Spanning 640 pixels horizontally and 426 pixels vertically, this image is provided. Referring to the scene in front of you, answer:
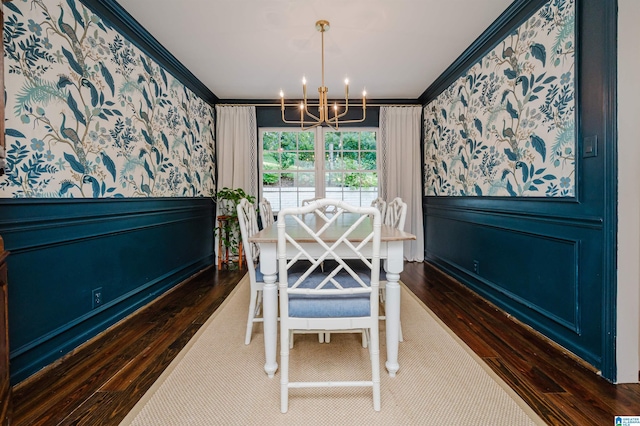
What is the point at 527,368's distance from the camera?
5.64ft

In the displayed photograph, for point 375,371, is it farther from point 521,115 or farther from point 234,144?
point 234,144

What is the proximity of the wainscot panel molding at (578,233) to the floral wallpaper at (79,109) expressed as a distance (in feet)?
10.0

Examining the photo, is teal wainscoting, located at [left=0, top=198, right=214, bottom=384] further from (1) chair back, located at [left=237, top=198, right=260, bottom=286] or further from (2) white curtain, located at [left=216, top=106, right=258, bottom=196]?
(2) white curtain, located at [left=216, top=106, right=258, bottom=196]

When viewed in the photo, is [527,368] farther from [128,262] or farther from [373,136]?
[373,136]

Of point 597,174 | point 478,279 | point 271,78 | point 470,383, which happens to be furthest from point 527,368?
point 271,78

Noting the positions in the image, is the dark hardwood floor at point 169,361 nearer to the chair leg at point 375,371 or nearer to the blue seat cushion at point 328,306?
the chair leg at point 375,371

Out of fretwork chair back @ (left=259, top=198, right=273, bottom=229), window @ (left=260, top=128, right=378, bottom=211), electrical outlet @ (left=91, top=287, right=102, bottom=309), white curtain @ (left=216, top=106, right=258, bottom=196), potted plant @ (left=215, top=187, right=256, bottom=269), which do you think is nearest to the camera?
electrical outlet @ (left=91, top=287, right=102, bottom=309)

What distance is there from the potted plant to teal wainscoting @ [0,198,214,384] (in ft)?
3.75

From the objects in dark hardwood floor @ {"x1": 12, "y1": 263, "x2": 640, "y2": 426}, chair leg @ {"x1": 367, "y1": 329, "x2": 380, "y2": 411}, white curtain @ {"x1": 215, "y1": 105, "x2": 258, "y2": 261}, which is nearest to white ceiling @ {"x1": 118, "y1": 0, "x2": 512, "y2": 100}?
white curtain @ {"x1": 215, "y1": 105, "x2": 258, "y2": 261}

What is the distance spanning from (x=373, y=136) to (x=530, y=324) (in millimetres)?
3257

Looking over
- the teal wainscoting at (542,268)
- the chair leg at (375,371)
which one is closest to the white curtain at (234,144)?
the teal wainscoting at (542,268)

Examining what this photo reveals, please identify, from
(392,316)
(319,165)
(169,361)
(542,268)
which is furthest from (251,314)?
(319,165)

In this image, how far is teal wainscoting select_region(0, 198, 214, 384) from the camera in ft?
5.39

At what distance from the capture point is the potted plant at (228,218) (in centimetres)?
425
